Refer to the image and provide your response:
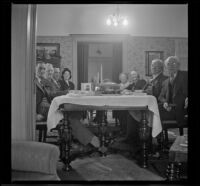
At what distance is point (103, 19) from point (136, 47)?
436 millimetres

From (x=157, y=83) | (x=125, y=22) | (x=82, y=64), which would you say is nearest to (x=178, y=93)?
(x=157, y=83)

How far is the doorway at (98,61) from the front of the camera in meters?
2.75

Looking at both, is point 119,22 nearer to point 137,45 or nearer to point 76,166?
point 137,45

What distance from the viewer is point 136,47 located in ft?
9.12

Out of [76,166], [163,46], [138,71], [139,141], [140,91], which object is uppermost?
[163,46]

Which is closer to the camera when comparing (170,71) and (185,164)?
(185,164)

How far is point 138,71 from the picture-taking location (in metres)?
2.79

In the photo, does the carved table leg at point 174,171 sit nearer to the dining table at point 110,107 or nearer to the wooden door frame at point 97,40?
the dining table at point 110,107

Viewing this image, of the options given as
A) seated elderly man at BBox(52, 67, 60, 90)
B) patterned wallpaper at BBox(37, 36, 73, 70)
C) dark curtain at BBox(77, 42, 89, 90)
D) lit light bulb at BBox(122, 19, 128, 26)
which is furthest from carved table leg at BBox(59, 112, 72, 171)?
lit light bulb at BBox(122, 19, 128, 26)

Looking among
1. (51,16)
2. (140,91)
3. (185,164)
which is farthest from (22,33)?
(185,164)

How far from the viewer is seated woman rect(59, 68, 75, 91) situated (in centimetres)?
278

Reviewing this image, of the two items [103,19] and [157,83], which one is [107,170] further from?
[103,19]

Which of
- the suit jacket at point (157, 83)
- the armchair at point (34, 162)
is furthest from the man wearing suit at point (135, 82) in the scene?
the armchair at point (34, 162)
